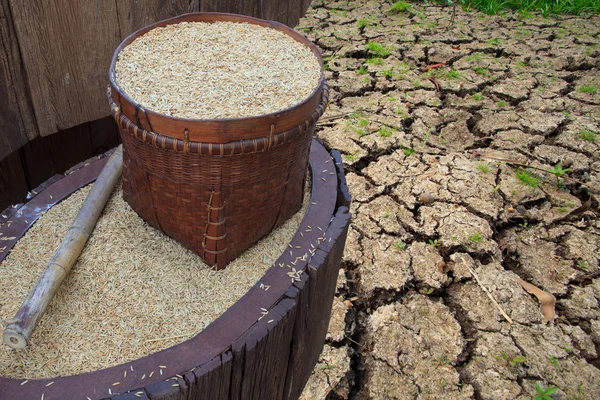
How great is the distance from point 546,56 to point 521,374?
3.74 meters

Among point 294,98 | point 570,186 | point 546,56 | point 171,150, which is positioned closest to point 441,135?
point 570,186

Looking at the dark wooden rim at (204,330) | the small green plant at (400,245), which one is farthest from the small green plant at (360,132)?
the dark wooden rim at (204,330)

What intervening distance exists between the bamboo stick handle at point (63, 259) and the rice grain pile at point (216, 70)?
0.43 m

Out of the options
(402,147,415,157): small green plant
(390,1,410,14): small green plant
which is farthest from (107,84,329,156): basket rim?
(390,1,410,14): small green plant

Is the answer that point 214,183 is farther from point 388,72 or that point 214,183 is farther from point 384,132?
point 388,72

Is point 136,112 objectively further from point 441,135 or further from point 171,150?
point 441,135

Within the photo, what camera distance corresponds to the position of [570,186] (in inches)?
136

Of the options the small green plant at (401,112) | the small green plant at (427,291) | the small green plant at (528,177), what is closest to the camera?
the small green plant at (427,291)

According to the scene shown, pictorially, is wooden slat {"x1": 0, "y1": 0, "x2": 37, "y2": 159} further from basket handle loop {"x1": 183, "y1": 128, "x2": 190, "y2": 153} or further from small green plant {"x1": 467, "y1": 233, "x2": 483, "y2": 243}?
small green plant {"x1": 467, "y1": 233, "x2": 483, "y2": 243}

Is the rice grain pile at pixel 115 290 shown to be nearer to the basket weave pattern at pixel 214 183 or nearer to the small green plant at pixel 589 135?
the basket weave pattern at pixel 214 183

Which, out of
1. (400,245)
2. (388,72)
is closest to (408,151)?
(400,245)

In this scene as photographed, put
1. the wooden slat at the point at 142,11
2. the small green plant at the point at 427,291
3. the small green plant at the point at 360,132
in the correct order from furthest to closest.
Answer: the small green plant at the point at 360,132
the small green plant at the point at 427,291
the wooden slat at the point at 142,11

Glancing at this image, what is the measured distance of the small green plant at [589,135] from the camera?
3.82 m

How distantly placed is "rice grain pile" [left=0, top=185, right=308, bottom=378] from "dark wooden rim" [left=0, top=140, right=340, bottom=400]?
0.04 m
